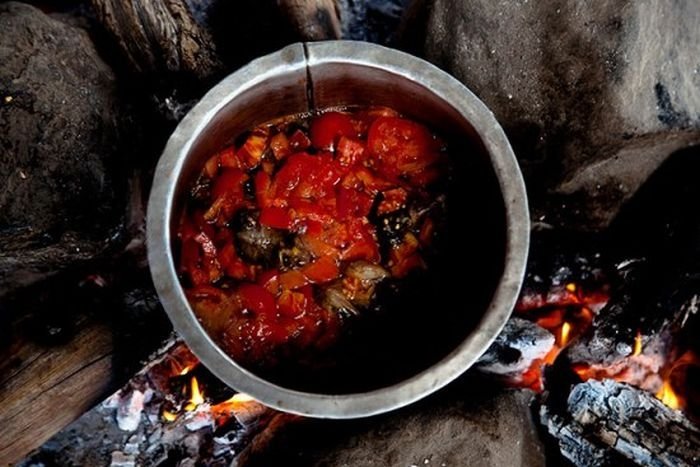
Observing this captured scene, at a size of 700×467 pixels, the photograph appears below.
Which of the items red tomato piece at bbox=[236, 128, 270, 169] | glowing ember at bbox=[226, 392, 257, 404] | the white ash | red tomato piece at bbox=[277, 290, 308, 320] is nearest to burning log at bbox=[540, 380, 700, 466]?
red tomato piece at bbox=[277, 290, 308, 320]

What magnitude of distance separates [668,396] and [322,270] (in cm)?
142

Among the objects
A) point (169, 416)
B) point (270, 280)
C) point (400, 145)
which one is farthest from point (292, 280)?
point (169, 416)

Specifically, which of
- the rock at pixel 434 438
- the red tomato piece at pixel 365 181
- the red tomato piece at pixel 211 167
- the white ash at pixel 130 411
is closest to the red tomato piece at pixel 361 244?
the red tomato piece at pixel 365 181

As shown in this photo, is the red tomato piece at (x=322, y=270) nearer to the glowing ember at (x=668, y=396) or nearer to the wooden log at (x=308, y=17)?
the wooden log at (x=308, y=17)

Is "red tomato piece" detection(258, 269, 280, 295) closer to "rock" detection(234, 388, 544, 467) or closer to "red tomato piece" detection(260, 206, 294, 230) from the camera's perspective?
"red tomato piece" detection(260, 206, 294, 230)

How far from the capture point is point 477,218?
2.40m

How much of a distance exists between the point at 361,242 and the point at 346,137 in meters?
0.34

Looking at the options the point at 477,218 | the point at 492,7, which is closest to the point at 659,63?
the point at 492,7

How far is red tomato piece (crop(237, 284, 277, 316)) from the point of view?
2328mm

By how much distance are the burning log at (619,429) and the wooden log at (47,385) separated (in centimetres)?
160

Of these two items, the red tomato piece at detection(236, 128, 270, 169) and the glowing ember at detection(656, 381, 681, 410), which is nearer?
the red tomato piece at detection(236, 128, 270, 169)

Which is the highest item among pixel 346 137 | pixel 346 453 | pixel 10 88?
pixel 10 88

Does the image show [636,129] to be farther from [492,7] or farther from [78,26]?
[78,26]

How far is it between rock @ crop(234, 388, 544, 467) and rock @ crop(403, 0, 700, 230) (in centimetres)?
84
